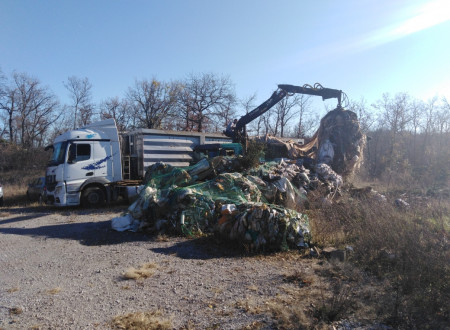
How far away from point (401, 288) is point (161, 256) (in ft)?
13.7

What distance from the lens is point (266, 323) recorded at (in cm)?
370

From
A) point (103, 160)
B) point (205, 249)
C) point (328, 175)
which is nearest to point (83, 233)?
point (205, 249)

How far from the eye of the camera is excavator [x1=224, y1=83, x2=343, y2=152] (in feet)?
48.2

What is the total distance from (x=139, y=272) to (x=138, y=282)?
1.04ft

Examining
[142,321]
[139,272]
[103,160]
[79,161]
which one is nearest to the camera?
[142,321]

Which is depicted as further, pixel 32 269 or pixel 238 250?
pixel 238 250

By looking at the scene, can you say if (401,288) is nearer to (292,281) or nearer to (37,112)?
(292,281)

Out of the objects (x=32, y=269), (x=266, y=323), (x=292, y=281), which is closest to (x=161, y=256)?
A: (x=32, y=269)

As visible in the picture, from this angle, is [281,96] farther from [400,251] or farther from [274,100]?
[400,251]

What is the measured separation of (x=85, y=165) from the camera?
12.5 meters

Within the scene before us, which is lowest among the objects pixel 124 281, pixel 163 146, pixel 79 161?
pixel 124 281

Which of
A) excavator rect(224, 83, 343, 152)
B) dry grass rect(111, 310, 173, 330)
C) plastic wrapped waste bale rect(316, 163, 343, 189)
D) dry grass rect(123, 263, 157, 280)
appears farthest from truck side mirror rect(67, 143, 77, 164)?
dry grass rect(111, 310, 173, 330)

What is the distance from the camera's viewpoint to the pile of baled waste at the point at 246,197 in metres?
6.88

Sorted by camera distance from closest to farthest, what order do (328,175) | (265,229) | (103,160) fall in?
(265,229), (328,175), (103,160)
